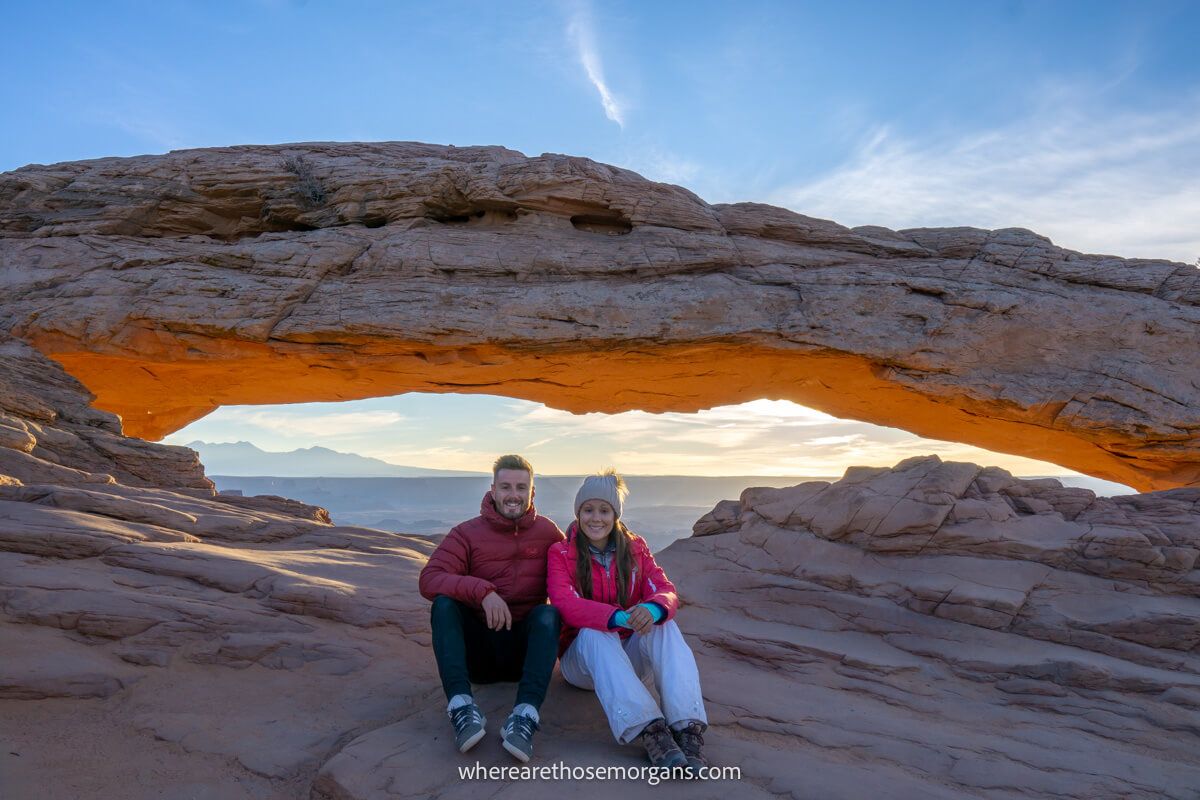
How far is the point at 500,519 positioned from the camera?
18.6 ft

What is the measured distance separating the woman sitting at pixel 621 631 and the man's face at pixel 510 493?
41 centimetres

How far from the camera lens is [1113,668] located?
7.58m

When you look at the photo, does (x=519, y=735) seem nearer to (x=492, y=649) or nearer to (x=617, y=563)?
(x=492, y=649)

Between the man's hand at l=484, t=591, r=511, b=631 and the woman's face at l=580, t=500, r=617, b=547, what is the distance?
2.81 ft

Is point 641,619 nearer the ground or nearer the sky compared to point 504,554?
nearer the ground

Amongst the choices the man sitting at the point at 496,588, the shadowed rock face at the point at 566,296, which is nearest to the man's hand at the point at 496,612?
the man sitting at the point at 496,588

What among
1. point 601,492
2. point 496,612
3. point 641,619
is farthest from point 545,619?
point 601,492

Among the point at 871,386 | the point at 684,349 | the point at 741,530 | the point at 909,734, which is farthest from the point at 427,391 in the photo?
A: the point at 909,734

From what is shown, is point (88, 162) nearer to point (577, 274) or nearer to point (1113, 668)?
point (577, 274)

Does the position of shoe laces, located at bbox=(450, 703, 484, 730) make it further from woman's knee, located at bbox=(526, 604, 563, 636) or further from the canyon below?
woman's knee, located at bbox=(526, 604, 563, 636)

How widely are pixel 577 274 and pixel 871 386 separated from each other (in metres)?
6.80

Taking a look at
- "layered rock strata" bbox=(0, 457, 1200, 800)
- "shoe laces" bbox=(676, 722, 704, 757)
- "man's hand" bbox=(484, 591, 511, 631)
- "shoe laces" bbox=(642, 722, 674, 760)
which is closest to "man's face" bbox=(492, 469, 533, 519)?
"man's hand" bbox=(484, 591, 511, 631)

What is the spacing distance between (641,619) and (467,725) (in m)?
1.29

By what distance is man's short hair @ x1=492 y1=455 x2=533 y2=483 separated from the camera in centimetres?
570
